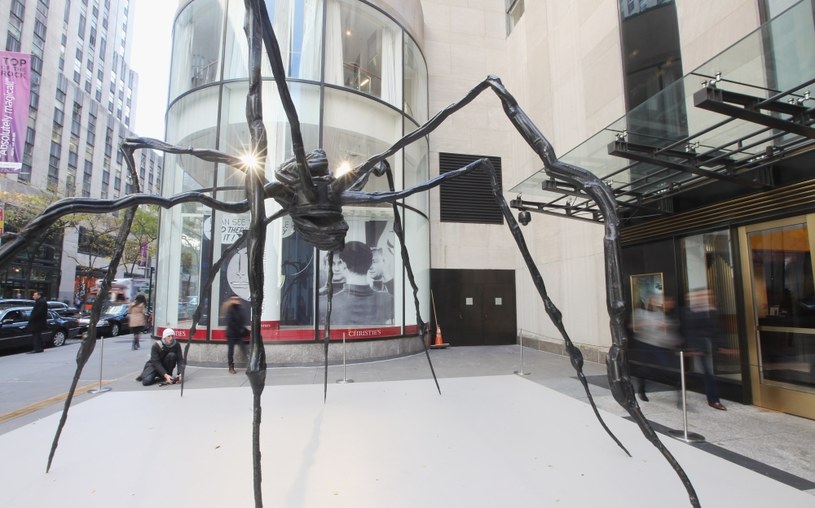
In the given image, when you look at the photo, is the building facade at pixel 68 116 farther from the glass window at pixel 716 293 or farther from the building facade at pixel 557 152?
the glass window at pixel 716 293

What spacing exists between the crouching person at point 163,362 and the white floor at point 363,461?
1.69 m

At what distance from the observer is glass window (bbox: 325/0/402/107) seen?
9648mm

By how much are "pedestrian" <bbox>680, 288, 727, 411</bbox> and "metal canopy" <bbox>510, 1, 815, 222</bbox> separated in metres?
1.63

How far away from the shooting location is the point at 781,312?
505cm

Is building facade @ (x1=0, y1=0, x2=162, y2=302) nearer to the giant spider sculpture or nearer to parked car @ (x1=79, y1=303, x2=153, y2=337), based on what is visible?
parked car @ (x1=79, y1=303, x2=153, y2=337)

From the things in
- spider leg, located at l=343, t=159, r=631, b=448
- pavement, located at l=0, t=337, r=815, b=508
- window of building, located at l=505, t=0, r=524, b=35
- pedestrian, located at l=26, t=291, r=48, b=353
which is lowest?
pavement, located at l=0, t=337, r=815, b=508

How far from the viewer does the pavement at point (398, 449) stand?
254 cm

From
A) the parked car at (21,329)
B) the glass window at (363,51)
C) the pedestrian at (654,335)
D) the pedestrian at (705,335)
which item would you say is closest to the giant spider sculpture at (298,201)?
the pedestrian at (654,335)

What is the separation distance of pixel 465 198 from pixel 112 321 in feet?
51.7

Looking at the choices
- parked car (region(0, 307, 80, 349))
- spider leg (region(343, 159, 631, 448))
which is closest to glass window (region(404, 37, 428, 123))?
spider leg (region(343, 159, 631, 448))

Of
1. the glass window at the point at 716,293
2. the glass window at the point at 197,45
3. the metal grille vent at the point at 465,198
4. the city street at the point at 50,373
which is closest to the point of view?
the glass window at the point at 716,293

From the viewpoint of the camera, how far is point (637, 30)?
7.51 meters

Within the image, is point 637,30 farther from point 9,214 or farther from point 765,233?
point 9,214

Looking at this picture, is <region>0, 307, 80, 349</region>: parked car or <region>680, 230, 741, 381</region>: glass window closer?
<region>680, 230, 741, 381</region>: glass window
